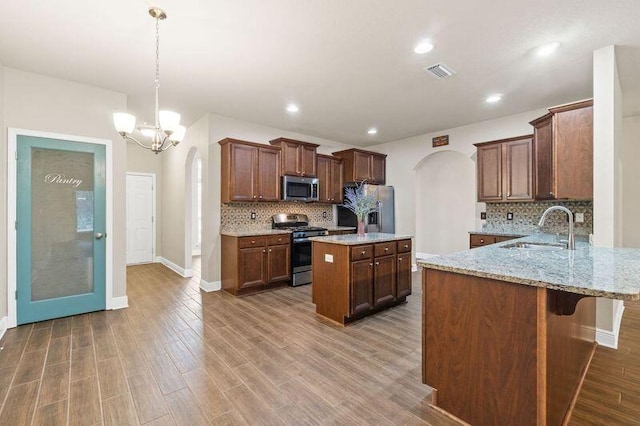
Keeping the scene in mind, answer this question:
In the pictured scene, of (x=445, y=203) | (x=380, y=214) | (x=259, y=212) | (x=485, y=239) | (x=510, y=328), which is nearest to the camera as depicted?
(x=510, y=328)

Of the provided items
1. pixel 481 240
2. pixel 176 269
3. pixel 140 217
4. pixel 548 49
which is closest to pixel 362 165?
pixel 481 240

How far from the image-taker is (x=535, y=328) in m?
1.42

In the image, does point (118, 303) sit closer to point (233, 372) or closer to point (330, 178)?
point (233, 372)

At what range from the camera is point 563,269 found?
158cm

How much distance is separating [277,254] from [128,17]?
11.1 feet

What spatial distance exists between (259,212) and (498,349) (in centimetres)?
430

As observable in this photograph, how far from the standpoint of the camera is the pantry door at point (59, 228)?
3189mm

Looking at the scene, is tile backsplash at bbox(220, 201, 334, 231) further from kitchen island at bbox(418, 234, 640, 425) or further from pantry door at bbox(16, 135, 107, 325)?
kitchen island at bbox(418, 234, 640, 425)

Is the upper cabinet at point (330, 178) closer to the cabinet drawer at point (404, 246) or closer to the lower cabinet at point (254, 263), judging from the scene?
the lower cabinet at point (254, 263)

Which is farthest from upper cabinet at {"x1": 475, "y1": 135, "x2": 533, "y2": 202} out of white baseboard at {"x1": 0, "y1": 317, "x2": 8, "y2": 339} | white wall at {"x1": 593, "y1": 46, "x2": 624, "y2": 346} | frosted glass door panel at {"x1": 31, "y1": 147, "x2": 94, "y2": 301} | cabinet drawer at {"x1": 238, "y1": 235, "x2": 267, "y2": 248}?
white baseboard at {"x1": 0, "y1": 317, "x2": 8, "y2": 339}

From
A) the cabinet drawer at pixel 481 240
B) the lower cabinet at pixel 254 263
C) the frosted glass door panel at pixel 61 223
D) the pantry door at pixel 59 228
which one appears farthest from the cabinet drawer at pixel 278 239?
the cabinet drawer at pixel 481 240

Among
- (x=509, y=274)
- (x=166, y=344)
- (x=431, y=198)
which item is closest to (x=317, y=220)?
(x=431, y=198)

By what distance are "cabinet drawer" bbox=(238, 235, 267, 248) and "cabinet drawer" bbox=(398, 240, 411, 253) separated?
6.83 ft

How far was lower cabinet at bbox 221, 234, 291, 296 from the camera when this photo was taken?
4270 mm
